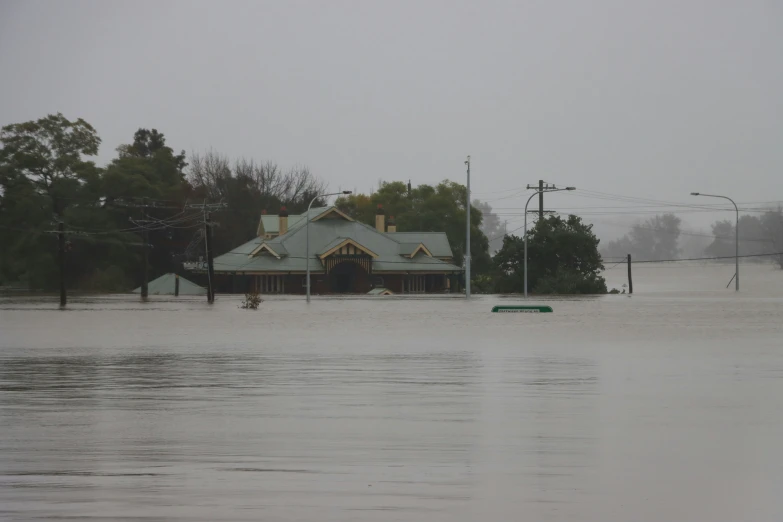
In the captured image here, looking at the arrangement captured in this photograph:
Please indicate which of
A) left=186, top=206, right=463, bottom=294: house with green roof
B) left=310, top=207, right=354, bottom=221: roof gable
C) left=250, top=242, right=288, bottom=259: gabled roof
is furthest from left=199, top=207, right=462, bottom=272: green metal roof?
left=310, top=207, right=354, bottom=221: roof gable

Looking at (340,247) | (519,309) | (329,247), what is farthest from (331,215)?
(519,309)

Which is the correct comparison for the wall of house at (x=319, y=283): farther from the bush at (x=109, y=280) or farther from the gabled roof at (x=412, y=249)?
the bush at (x=109, y=280)

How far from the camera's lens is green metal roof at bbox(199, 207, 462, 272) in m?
99.1

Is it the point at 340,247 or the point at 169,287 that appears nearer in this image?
the point at 340,247

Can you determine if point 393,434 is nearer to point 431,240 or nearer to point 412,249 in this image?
point 412,249

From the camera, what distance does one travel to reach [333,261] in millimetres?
99750

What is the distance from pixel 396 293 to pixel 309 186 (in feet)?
120

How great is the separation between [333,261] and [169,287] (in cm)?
1661

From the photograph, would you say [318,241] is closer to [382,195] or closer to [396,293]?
[396,293]

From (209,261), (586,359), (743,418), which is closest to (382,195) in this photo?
(209,261)

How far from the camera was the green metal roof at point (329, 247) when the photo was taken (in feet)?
325

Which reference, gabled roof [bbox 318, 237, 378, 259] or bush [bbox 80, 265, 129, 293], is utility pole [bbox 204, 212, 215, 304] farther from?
bush [bbox 80, 265, 129, 293]

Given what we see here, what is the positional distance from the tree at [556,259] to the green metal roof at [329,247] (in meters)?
9.34

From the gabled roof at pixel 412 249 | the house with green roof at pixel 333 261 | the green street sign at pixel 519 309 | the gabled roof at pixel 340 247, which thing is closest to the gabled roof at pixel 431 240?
the house with green roof at pixel 333 261
